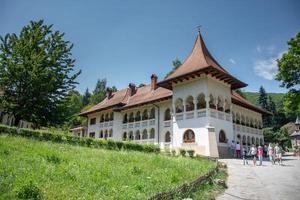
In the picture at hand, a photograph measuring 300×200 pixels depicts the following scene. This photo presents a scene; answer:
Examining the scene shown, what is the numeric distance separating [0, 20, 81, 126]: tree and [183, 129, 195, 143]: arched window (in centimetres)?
1165

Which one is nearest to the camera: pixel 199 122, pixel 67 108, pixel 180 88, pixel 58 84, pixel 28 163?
pixel 28 163

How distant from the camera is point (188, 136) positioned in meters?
26.2

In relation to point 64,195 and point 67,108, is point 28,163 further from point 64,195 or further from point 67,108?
point 67,108

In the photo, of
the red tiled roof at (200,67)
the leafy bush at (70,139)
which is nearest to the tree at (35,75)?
the leafy bush at (70,139)

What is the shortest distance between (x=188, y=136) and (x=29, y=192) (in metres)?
21.1

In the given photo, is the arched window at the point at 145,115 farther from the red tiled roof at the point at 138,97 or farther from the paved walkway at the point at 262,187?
the paved walkway at the point at 262,187

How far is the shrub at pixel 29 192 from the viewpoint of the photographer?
6070 millimetres

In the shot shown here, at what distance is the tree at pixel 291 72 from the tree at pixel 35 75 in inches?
770

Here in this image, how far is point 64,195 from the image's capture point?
661 centimetres

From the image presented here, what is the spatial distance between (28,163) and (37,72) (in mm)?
13003

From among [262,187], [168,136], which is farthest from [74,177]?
[168,136]

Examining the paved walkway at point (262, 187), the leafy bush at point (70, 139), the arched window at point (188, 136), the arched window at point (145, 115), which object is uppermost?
the arched window at point (145, 115)

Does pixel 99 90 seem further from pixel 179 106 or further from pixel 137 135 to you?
pixel 179 106

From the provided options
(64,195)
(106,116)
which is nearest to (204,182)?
(64,195)
